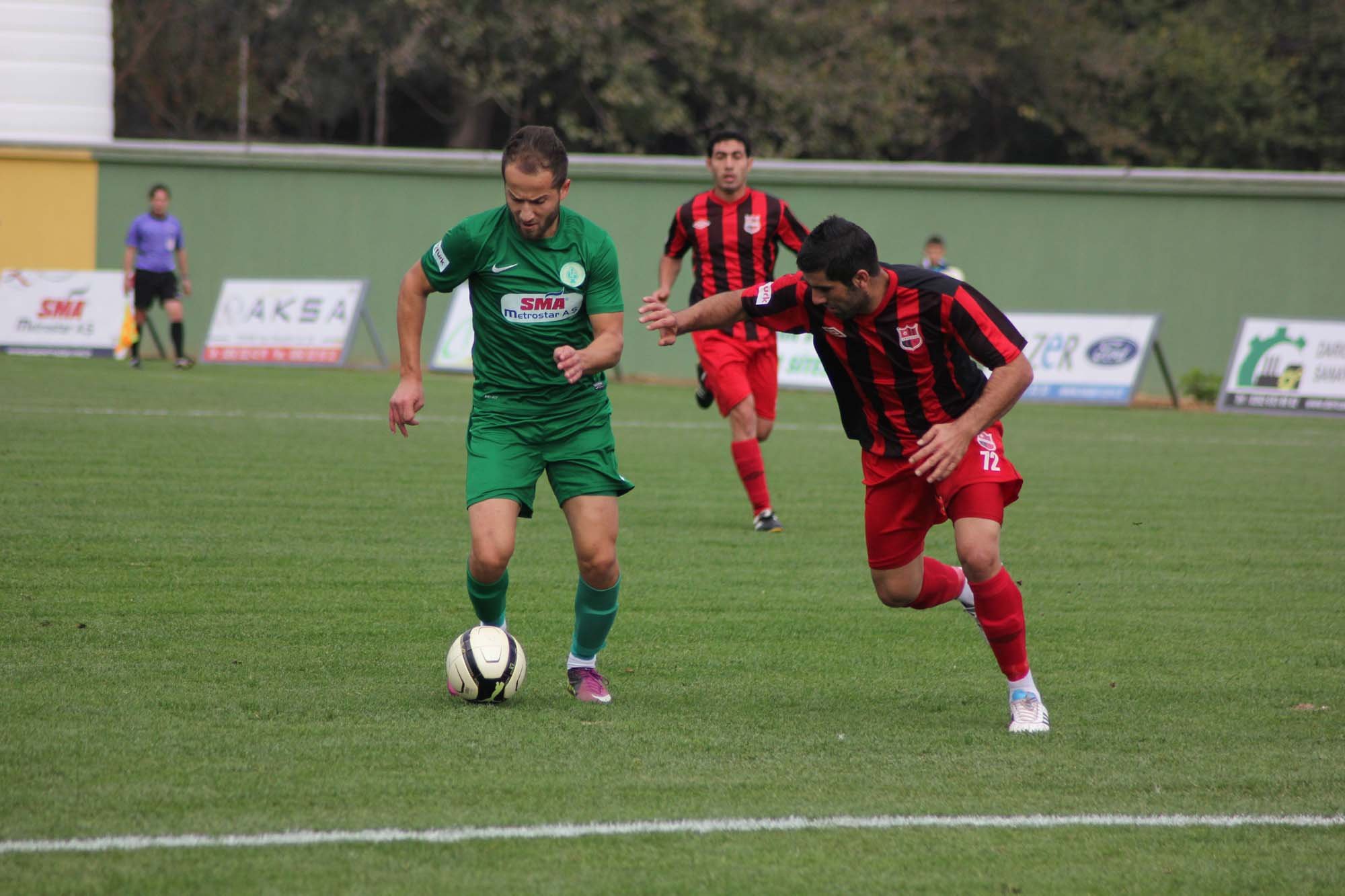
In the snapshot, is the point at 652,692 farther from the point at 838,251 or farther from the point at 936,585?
the point at 838,251

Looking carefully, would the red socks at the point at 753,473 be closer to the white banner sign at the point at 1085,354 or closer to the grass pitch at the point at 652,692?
the grass pitch at the point at 652,692

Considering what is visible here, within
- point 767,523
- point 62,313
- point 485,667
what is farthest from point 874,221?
point 485,667

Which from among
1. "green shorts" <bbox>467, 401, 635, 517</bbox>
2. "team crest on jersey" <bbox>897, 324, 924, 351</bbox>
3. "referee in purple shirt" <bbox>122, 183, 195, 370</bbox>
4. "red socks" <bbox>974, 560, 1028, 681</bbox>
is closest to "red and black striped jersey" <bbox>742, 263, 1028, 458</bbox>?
"team crest on jersey" <bbox>897, 324, 924, 351</bbox>

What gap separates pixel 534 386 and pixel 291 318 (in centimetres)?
1678

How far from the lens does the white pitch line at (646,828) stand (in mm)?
3658

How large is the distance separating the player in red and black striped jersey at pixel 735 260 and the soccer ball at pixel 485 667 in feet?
14.9

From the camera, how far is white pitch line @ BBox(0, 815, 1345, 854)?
3.66 m

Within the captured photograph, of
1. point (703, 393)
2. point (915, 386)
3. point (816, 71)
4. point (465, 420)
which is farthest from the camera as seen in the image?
point (816, 71)

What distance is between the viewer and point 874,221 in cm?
2309

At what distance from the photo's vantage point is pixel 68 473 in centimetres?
1012

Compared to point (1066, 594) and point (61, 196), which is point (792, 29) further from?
point (1066, 594)

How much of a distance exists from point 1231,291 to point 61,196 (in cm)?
1780

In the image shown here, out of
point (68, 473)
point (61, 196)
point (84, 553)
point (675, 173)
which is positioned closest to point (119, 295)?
point (61, 196)

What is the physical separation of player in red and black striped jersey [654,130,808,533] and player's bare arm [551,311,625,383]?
439 cm
